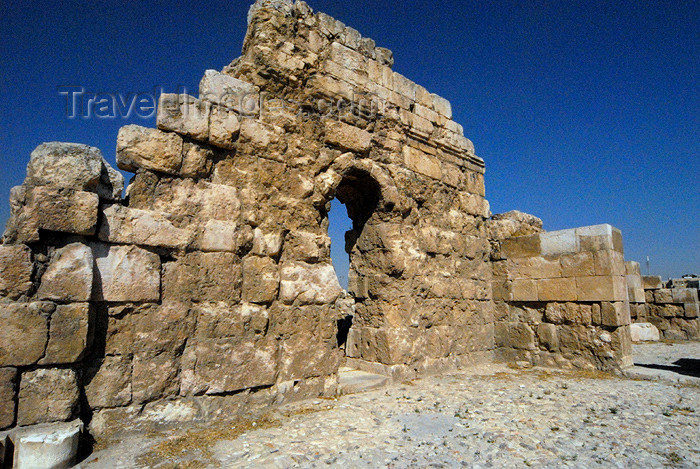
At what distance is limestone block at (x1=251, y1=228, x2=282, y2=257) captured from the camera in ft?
13.6

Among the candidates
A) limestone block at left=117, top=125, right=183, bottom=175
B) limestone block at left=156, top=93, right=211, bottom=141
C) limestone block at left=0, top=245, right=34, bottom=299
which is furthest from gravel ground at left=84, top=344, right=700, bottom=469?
limestone block at left=156, top=93, right=211, bottom=141

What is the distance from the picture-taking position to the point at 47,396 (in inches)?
115

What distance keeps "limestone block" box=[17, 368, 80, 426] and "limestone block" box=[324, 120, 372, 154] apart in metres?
3.24

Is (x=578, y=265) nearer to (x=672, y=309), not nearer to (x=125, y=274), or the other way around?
(x=125, y=274)

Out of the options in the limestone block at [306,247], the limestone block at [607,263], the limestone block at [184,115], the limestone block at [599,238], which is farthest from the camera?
the limestone block at [599,238]

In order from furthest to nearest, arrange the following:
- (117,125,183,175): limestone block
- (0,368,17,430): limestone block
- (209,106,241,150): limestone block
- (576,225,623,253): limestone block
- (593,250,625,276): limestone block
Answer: (576,225,623,253): limestone block < (593,250,625,276): limestone block < (209,106,241,150): limestone block < (117,125,183,175): limestone block < (0,368,17,430): limestone block

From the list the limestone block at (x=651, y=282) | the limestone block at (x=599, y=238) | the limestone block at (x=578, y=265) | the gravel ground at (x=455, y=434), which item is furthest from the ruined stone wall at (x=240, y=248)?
the limestone block at (x=651, y=282)

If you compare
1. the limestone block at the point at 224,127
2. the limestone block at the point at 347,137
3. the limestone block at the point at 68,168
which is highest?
the limestone block at the point at 347,137

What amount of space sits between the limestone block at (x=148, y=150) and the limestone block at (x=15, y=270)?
3.23ft

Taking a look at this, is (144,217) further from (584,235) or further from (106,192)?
(584,235)

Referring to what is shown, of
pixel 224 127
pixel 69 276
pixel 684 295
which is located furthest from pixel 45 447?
pixel 684 295

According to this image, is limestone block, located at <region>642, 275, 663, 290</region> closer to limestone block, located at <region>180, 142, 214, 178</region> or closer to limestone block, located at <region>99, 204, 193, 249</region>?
limestone block, located at <region>180, 142, 214, 178</region>

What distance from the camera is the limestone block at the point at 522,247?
677 centimetres

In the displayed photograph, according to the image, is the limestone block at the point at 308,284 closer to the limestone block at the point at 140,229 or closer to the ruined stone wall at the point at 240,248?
the ruined stone wall at the point at 240,248
